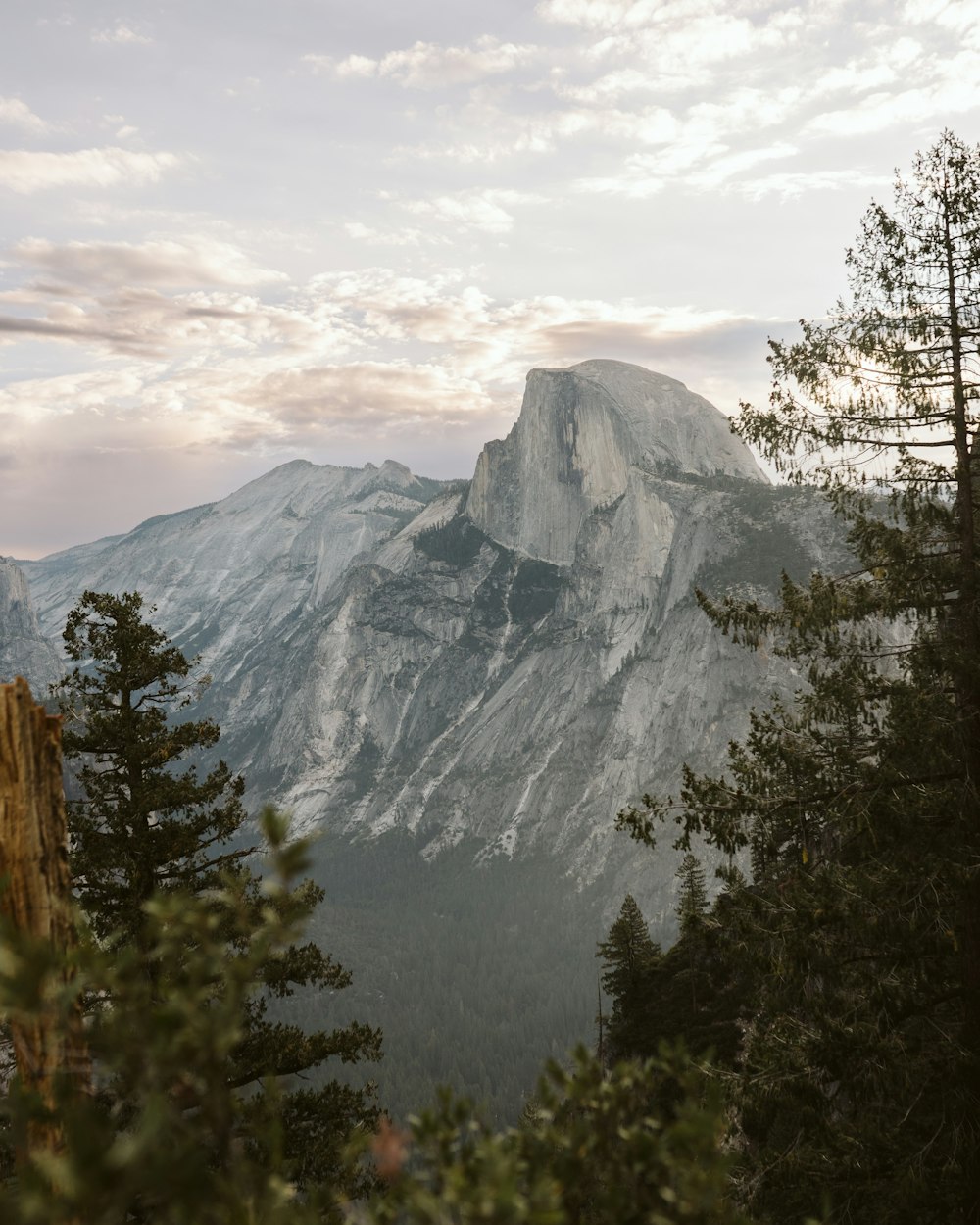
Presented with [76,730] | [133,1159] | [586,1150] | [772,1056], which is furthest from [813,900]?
[76,730]

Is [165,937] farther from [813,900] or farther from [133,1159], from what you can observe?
[813,900]

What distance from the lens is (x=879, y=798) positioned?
35.5 feet

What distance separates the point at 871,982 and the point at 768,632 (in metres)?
4.85

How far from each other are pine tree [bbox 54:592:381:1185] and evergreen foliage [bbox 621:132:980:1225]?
6304 millimetres

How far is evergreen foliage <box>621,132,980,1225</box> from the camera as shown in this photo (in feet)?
33.8

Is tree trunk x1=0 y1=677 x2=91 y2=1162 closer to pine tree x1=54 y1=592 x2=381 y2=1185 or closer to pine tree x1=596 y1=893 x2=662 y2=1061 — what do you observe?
pine tree x1=54 y1=592 x2=381 y2=1185

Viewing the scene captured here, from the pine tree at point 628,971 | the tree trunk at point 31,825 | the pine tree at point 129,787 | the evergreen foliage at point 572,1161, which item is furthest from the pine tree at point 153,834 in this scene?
the pine tree at point 628,971

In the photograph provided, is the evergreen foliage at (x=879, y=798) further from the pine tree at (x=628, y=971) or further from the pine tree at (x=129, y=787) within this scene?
the pine tree at (x=628, y=971)

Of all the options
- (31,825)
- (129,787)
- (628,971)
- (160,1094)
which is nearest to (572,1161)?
(160,1094)

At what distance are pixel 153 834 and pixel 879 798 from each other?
1097 cm

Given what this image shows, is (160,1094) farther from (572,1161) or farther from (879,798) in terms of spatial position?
(879,798)

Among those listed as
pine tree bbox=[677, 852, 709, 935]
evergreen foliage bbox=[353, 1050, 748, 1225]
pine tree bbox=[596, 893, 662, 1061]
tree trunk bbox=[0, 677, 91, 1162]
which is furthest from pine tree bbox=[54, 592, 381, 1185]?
pine tree bbox=[596, 893, 662, 1061]

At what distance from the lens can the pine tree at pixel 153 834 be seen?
12.8 metres

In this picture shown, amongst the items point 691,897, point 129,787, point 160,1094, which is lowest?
point 691,897
